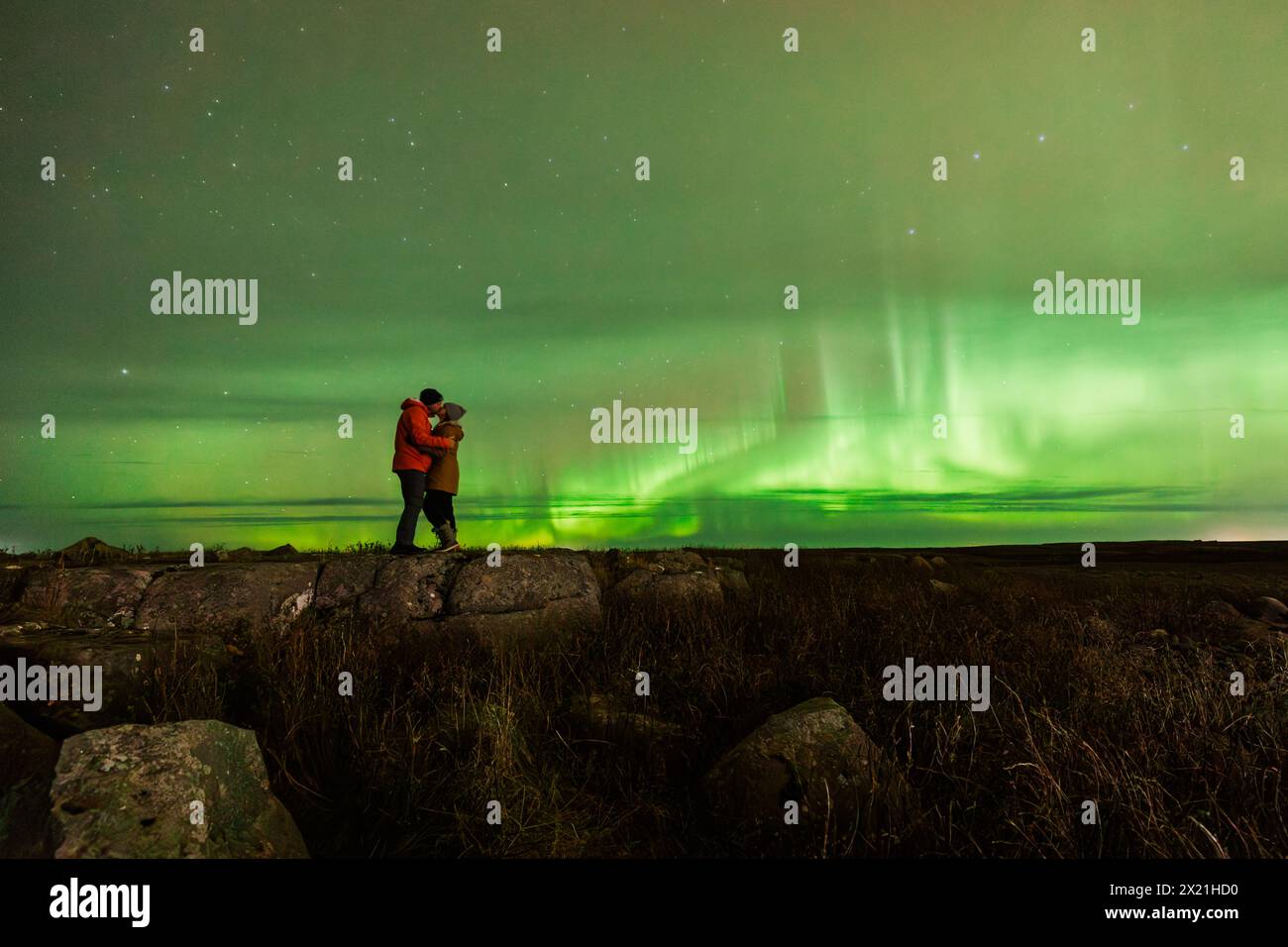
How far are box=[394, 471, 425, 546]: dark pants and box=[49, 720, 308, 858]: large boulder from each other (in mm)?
5949

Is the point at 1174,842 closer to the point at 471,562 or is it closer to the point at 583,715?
the point at 583,715

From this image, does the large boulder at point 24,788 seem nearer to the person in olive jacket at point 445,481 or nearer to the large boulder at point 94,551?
the person in olive jacket at point 445,481

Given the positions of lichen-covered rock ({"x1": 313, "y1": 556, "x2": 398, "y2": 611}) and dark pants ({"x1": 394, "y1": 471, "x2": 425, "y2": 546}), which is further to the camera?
dark pants ({"x1": 394, "y1": 471, "x2": 425, "y2": 546})

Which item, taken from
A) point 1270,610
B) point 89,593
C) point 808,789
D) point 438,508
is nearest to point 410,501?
point 438,508

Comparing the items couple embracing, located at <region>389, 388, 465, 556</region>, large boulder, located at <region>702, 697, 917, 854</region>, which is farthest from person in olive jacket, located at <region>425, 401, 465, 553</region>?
large boulder, located at <region>702, 697, 917, 854</region>

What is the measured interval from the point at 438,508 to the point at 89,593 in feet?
12.4

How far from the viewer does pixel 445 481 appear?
9.35 meters

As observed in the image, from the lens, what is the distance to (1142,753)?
13.0 feet

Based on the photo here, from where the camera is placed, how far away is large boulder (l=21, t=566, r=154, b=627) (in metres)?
7.10

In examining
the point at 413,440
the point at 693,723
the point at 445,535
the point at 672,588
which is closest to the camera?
the point at 693,723

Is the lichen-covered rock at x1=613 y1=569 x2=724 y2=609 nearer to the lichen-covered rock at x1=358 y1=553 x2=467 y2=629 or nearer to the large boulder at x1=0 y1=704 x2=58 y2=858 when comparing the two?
the lichen-covered rock at x1=358 y1=553 x2=467 y2=629

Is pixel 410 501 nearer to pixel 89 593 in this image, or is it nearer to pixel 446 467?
pixel 446 467

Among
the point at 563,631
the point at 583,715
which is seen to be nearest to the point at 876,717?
Result: the point at 583,715

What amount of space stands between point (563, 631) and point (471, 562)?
144 centimetres
